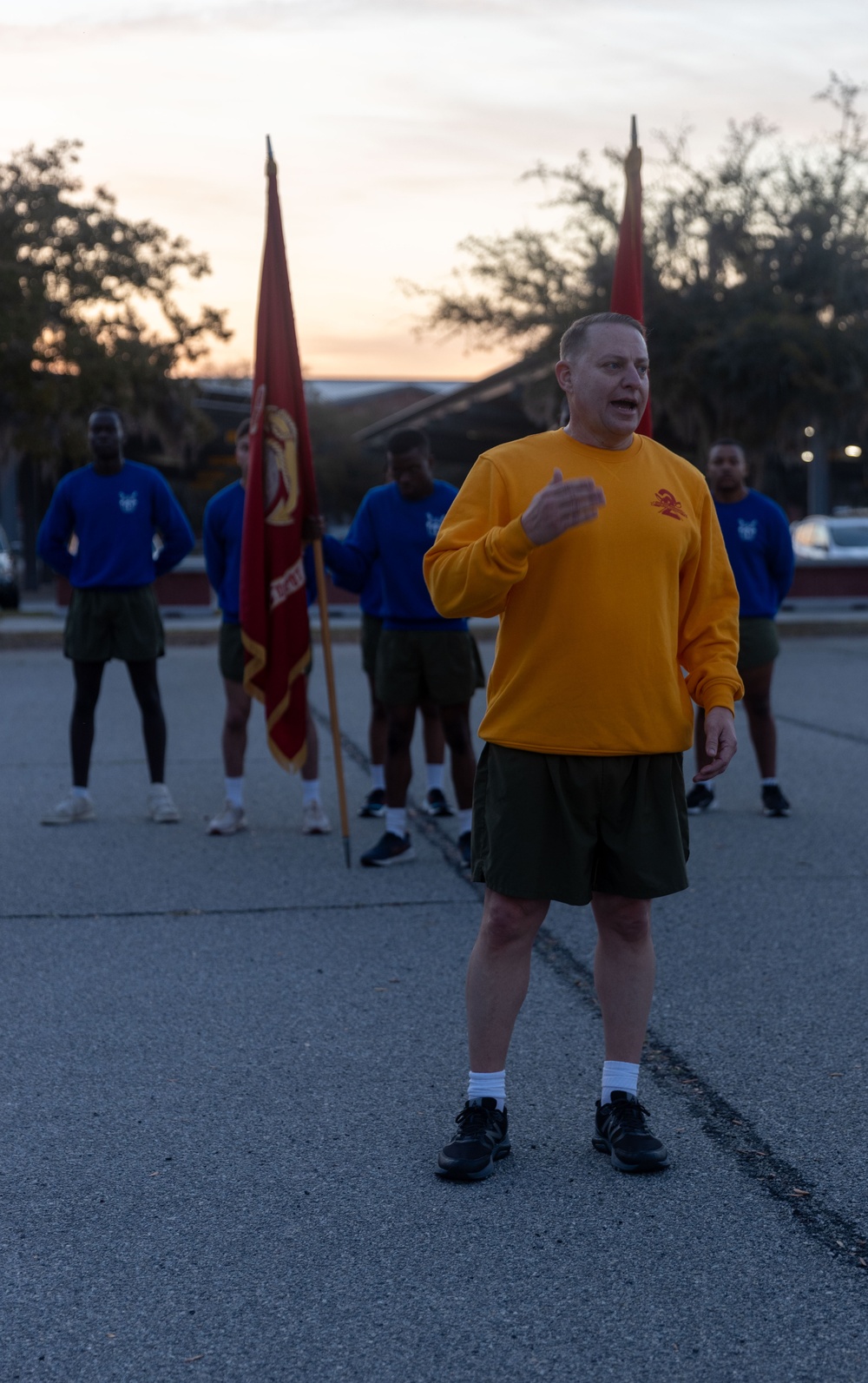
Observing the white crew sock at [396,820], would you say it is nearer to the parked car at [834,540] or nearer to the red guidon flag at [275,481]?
the red guidon flag at [275,481]

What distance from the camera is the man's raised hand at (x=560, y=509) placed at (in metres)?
3.13

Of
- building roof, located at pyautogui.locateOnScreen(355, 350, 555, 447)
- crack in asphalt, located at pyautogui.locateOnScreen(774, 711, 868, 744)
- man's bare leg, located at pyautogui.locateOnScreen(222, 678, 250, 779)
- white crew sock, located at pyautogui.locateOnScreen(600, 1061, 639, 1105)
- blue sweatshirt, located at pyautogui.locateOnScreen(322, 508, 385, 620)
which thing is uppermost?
building roof, located at pyautogui.locateOnScreen(355, 350, 555, 447)

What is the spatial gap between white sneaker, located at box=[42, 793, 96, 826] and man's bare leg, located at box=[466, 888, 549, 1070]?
505 cm

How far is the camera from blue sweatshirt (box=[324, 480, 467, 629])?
272 inches

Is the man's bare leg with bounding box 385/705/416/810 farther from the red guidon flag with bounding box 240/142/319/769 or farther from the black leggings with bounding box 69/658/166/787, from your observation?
the black leggings with bounding box 69/658/166/787

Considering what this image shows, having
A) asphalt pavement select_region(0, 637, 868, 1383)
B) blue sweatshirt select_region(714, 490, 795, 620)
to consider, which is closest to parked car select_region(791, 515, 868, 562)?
blue sweatshirt select_region(714, 490, 795, 620)

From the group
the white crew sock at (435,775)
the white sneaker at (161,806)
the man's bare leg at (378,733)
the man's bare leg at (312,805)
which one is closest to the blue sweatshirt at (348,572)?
the man's bare leg at (378,733)

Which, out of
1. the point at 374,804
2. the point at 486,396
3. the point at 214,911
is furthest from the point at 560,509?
the point at 486,396

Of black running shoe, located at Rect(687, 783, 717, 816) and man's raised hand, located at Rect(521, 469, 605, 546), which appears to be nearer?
man's raised hand, located at Rect(521, 469, 605, 546)

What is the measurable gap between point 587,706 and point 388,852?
3.69 metres

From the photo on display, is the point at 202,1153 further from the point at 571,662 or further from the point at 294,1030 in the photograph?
the point at 571,662

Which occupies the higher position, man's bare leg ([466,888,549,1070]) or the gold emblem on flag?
the gold emblem on flag

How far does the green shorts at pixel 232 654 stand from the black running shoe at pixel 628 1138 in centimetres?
444

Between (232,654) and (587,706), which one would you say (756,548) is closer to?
(232,654)
